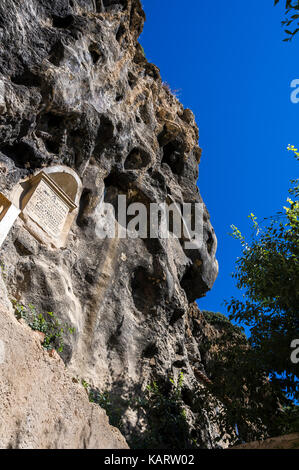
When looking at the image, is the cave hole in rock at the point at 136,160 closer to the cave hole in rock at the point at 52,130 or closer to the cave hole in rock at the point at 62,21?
the cave hole in rock at the point at 52,130

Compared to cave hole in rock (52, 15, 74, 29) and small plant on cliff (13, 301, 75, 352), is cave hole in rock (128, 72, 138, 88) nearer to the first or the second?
cave hole in rock (52, 15, 74, 29)

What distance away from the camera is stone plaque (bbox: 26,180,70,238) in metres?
8.46

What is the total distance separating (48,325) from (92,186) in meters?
4.54

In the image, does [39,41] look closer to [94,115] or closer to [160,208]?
[94,115]

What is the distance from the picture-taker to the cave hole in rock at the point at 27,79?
8.52m

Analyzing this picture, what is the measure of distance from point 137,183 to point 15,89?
16.0ft

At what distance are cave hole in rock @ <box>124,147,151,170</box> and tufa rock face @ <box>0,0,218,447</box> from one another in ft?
0.12

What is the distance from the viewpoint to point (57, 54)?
980 cm

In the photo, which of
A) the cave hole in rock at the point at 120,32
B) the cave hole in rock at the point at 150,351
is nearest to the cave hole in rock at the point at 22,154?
the cave hole in rock at the point at 150,351

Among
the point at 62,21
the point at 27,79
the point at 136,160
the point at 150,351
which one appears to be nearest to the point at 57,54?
the point at 27,79

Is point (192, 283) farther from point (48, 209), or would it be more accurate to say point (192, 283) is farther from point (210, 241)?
point (48, 209)
